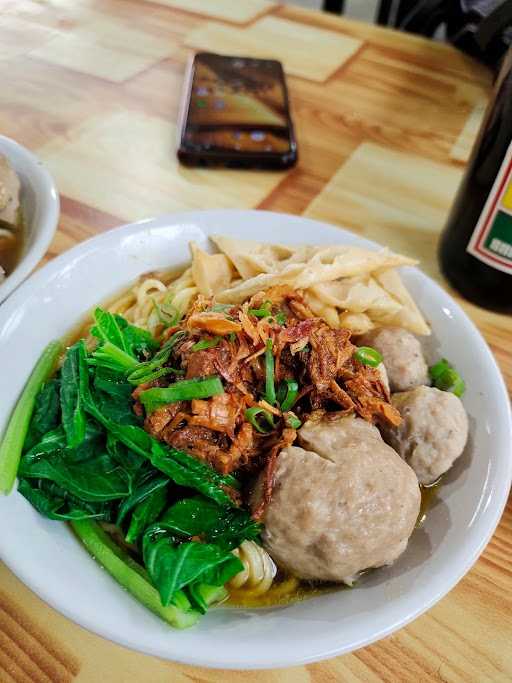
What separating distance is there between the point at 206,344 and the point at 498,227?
0.90 m

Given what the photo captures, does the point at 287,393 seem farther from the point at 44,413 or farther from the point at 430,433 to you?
the point at 44,413

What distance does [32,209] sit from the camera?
1.47m

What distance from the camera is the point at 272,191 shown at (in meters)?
2.15

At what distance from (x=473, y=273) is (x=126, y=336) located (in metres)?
1.06

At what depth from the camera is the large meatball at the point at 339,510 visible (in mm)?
1026

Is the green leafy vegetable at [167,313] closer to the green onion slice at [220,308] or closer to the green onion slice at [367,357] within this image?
the green onion slice at [220,308]

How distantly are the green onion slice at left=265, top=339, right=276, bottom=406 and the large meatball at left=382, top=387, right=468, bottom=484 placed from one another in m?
0.27

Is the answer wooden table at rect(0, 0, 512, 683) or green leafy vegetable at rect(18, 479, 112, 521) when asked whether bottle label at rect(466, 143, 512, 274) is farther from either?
green leafy vegetable at rect(18, 479, 112, 521)

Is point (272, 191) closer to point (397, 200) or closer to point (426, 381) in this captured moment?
point (397, 200)

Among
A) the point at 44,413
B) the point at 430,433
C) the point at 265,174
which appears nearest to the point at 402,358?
the point at 430,433

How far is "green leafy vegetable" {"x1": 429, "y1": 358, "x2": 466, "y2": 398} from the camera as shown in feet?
4.46

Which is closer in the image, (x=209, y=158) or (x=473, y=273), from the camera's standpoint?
(x=473, y=273)

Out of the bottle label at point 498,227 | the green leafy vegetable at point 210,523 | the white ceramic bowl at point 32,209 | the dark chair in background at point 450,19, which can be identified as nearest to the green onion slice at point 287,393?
the green leafy vegetable at point 210,523

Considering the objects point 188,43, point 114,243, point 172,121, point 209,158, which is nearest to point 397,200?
point 209,158
